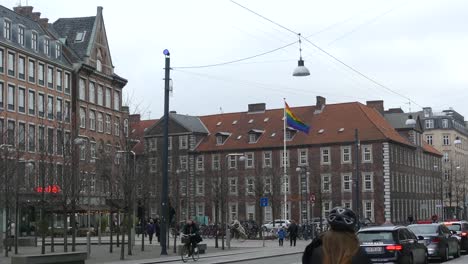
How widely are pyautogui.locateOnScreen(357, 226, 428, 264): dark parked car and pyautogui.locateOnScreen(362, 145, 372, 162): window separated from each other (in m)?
72.6

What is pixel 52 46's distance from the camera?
82.8m

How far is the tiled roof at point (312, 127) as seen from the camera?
9725 centimetres

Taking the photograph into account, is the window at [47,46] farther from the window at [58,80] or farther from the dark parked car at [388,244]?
the dark parked car at [388,244]

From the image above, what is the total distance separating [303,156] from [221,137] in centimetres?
1197

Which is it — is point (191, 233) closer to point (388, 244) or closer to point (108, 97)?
point (388, 244)

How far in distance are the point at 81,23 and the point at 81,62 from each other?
297 inches

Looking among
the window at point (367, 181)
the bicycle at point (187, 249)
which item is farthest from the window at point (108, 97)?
the bicycle at point (187, 249)

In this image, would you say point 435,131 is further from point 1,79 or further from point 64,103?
point 1,79

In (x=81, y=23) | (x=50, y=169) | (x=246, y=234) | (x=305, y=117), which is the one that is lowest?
(x=246, y=234)

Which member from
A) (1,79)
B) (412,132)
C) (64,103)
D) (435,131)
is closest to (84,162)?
(1,79)

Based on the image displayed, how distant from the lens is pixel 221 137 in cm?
10569

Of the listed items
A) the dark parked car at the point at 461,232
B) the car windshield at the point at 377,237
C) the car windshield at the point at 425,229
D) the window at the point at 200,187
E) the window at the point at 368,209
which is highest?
the window at the point at 200,187

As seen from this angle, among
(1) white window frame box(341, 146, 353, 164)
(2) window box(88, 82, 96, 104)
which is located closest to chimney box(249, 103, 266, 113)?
(1) white window frame box(341, 146, 353, 164)

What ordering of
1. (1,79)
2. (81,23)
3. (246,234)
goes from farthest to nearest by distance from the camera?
(81,23) < (1,79) < (246,234)
